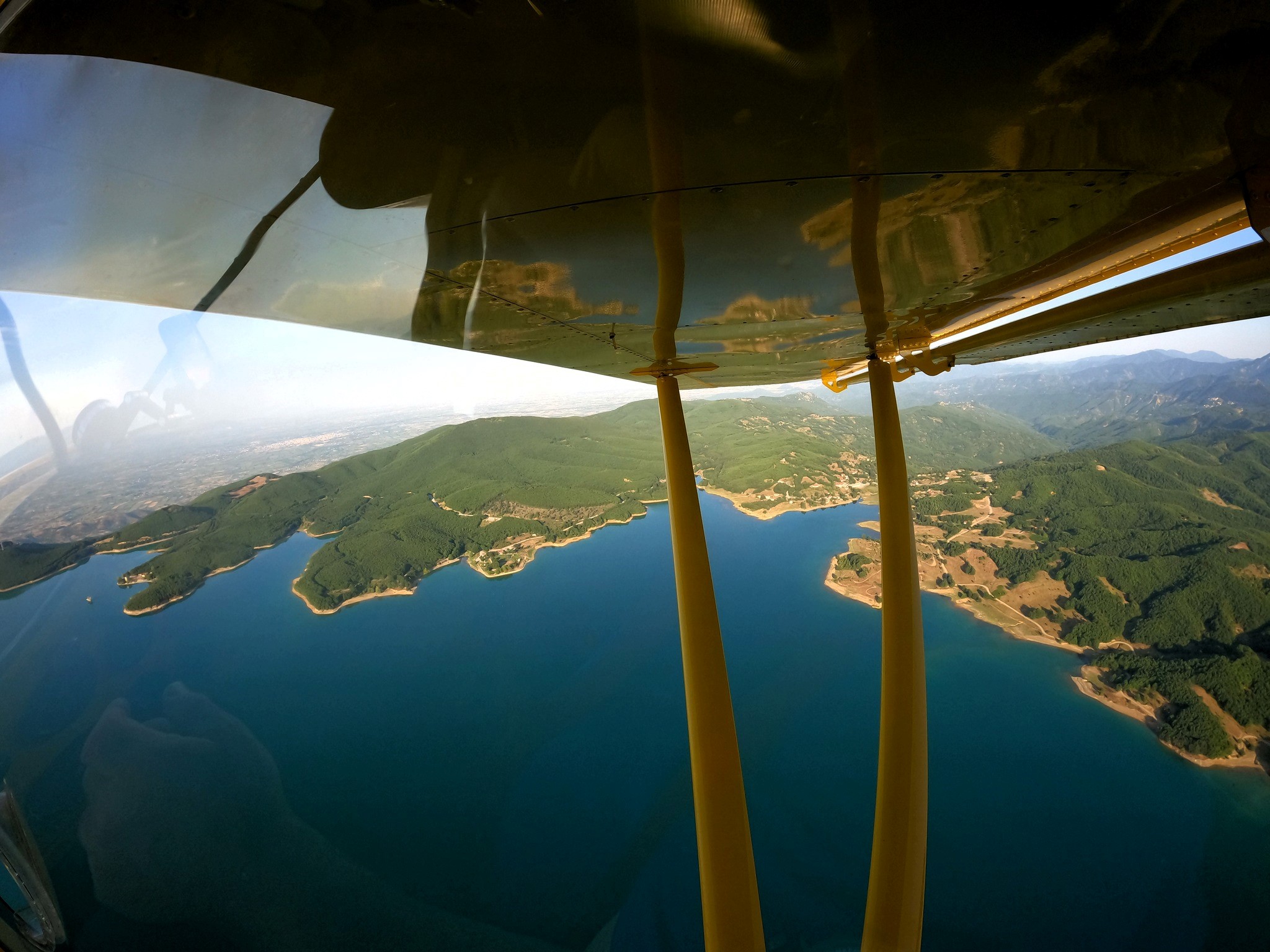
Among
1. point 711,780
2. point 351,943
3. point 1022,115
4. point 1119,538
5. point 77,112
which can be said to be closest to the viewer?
point 77,112

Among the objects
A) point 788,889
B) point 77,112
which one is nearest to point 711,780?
point 77,112

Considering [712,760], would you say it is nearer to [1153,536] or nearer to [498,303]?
[498,303]

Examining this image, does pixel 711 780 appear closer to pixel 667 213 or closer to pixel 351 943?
pixel 667 213

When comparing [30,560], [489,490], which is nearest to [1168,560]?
[489,490]

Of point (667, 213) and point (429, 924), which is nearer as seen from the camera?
point (667, 213)

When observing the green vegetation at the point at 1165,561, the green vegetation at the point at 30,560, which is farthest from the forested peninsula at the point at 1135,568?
the green vegetation at the point at 30,560

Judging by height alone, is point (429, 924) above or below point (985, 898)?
above

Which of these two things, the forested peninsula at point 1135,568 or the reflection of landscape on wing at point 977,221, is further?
the forested peninsula at point 1135,568

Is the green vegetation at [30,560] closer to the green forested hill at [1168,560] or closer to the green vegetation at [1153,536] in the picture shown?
the green forested hill at [1168,560]
